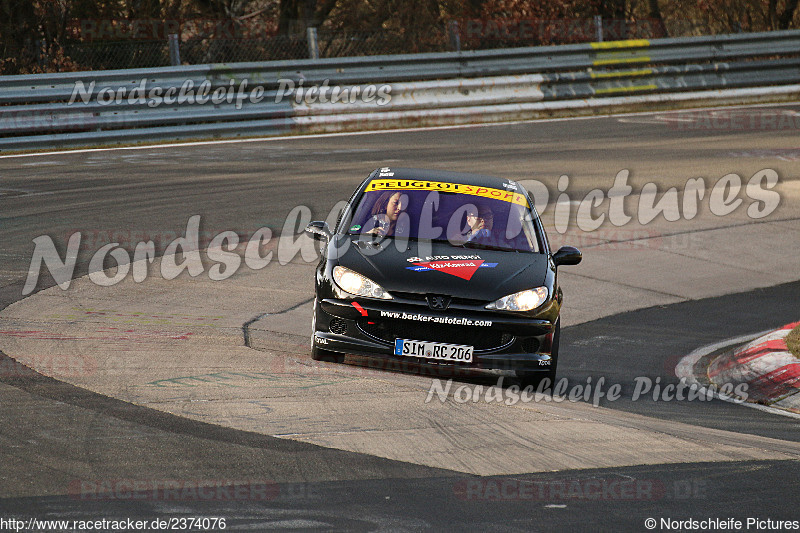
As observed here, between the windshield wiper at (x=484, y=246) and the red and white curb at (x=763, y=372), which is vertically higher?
the windshield wiper at (x=484, y=246)

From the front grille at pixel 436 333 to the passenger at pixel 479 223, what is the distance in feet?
3.69

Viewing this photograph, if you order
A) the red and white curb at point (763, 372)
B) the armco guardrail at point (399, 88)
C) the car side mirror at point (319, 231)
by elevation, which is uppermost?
the armco guardrail at point (399, 88)

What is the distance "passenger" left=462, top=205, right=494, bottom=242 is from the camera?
8.63 metres

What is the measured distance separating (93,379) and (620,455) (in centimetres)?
339

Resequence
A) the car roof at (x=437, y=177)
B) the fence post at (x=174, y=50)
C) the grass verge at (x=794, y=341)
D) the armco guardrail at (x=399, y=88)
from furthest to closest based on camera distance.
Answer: the fence post at (x=174, y=50) < the armco guardrail at (x=399, y=88) < the car roof at (x=437, y=177) < the grass verge at (x=794, y=341)

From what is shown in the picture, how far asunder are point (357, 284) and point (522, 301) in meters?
1.22

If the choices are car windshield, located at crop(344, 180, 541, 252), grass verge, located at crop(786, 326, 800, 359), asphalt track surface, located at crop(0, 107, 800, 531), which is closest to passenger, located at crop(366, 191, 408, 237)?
Answer: car windshield, located at crop(344, 180, 541, 252)

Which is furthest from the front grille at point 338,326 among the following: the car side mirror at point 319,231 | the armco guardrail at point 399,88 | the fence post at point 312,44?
the fence post at point 312,44

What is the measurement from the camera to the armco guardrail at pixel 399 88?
18.0m

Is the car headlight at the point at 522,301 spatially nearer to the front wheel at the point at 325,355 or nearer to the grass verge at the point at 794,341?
the front wheel at the point at 325,355

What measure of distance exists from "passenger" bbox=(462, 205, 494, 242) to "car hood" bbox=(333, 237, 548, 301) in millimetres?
253

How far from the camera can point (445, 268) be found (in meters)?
7.94

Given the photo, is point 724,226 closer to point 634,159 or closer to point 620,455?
point 634,159

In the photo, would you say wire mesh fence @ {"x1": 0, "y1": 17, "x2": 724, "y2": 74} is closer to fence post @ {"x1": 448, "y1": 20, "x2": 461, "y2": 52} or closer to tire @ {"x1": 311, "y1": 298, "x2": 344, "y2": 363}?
fence post @ {"x1": 448, "y1": 20, "x2": 461, "y2": 52}
